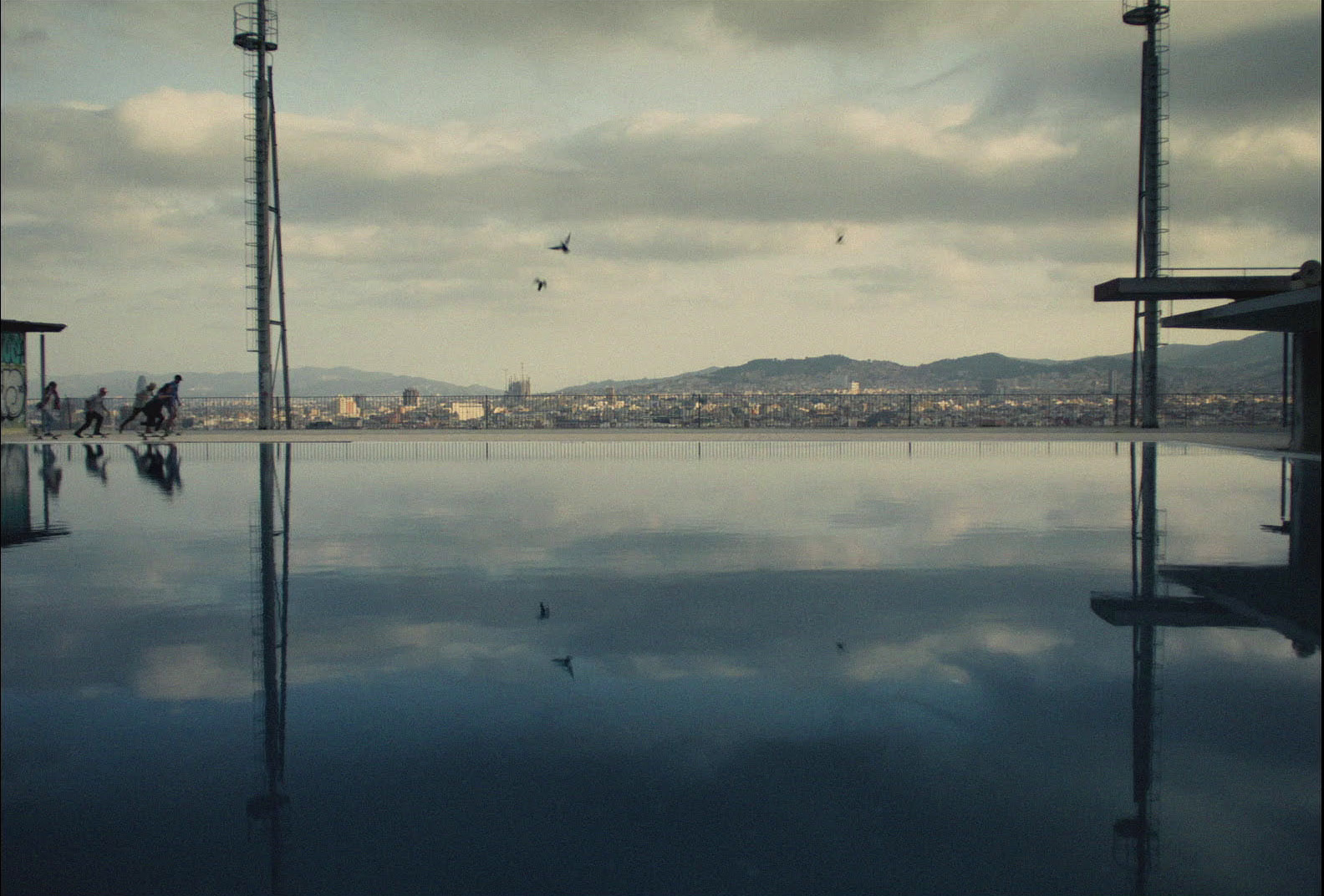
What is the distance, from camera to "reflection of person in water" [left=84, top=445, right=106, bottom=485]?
2106 centimetres

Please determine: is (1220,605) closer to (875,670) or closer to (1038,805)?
(875,670)

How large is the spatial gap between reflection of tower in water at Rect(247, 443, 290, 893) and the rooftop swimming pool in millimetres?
31

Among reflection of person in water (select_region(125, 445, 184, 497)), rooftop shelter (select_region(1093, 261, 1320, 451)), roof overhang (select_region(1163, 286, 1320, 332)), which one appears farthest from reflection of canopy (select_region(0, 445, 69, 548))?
rooftop shelter (select_region(1093, 261, 1320, 451))

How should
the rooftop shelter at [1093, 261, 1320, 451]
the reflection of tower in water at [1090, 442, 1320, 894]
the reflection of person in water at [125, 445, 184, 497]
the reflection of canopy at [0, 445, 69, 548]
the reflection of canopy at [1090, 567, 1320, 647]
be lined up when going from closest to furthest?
the reflection of tower in water at [1090, 442, 1320, 894], the reflection of canopy at [1090, 567, 1320, 647], the reflection of canopy at [0, 445, 69, 548], the reflection of person in water at [125, 445, 184, 497], the rooftop shelter at [1093, 261, 1320, 451]

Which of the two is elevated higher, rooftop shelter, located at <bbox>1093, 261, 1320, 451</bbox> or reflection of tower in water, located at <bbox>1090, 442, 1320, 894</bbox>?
rooftop shelter, located at <bbox>1093, 261, 1320, 451</bbox>

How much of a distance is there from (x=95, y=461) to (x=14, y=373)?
8.86 meters

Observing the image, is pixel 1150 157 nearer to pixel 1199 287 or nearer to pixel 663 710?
pixel 1199 287

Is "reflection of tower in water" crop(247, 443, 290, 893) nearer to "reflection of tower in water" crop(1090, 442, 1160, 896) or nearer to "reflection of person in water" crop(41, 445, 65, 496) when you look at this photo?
"reflection of tower in water" crop(1090, 442, 1160, 896)

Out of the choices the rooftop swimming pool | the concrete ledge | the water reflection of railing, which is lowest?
the rooftop swimming pool

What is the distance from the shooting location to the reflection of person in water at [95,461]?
21062 millimetres

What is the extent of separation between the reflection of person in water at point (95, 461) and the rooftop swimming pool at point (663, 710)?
9148 mm

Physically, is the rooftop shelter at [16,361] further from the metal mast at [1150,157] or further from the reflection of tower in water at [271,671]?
the metal mast at [1150,157]

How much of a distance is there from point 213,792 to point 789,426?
1437 inches

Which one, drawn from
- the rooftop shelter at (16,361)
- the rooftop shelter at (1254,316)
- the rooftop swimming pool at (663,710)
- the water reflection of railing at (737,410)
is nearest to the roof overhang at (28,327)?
the rooftop shelter at (16,361)
